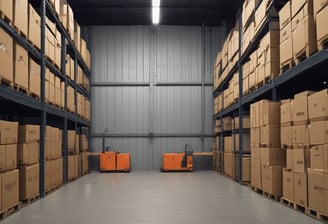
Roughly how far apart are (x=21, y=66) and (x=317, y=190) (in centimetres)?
534

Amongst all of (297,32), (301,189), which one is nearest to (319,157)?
(301,189)

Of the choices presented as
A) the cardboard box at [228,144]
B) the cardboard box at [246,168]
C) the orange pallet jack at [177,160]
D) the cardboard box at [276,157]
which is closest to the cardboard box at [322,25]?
the cardboard box at [276,157]

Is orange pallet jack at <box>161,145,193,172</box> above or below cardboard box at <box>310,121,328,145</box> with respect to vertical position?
below

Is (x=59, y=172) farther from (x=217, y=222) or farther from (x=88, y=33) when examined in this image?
(x=88, y=33)

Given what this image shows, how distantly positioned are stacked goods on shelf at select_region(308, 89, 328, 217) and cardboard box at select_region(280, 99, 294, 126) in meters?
0.92

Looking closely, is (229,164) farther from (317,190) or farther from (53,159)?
(317,190)

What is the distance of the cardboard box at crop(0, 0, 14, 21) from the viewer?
642 centimetres

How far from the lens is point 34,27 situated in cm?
834

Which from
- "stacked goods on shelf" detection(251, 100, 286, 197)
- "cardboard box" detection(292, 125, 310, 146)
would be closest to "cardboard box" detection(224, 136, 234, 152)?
"stacked goods on shelf" detection(251, 100, 286, 197)

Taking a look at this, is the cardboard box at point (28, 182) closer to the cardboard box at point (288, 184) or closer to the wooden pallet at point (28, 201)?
the wooden pallet at point (28, 201)

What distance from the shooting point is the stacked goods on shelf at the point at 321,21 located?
18.3ft

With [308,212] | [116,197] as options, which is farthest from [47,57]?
[308,212]

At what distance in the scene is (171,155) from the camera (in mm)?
16641

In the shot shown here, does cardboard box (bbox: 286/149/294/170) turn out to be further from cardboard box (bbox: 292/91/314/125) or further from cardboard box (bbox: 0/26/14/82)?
cardboard box (bbox: 0/26/14/82)
